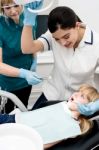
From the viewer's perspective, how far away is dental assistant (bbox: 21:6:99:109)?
5.18 feet

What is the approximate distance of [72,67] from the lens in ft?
5.77

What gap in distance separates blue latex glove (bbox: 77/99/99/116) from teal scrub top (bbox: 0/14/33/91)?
2.14ft

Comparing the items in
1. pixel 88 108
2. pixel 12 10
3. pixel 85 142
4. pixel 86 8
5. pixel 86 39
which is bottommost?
pixel 85 142

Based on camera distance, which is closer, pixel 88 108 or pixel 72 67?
pixel 88 108

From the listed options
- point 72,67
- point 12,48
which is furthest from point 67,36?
point 12,48

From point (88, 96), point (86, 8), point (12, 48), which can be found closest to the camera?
point (88, 96)

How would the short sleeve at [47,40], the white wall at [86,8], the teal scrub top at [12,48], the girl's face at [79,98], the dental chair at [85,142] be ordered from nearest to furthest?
the dental chair at [85,142] < the girl's face at [79,98] < the short sleeve at [47,40] < the teal scrub top at [12,48] < the white wall at [86,8]

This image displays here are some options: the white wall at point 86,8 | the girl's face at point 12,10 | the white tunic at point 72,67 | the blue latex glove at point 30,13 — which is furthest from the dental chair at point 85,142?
the white wall at point 86,8

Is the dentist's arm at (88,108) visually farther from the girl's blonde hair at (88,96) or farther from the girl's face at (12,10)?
the girl's face at (12,10)

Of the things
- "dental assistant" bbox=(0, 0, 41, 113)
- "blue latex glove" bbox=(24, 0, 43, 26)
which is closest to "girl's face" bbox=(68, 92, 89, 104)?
"dental assistant" bbox=(0, 0, 41, 113)

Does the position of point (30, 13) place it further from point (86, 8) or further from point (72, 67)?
point (86, 8)

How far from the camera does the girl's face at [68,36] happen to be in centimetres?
159

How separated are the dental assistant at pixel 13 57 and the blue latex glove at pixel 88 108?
37cm

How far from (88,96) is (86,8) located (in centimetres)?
121
